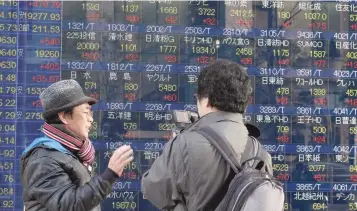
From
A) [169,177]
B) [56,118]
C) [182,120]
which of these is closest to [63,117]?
[56,118]

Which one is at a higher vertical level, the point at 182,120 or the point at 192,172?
the point at 182,120

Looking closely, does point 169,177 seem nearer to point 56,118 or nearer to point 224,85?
point 224,85

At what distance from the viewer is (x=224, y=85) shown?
2.11 meters

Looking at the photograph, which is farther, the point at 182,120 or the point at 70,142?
the point at 70,142

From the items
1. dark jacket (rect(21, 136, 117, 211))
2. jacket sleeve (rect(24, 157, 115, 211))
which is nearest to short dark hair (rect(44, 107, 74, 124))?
dark jacket (rect(21, 136, 117, 211))

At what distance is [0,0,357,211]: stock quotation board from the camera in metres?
4.27

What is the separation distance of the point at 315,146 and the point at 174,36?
159 centimetres

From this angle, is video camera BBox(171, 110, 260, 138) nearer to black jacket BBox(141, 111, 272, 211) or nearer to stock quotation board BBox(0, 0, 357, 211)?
black jacket BBox(141, 111, 272, 211)

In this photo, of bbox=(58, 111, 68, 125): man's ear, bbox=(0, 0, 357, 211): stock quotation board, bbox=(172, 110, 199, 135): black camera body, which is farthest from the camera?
bbox=(0, 0, 357, 211): stock quotation board

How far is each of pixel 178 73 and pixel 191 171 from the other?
7.98 ft

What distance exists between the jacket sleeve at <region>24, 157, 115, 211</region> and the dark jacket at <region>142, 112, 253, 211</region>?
0.40 m

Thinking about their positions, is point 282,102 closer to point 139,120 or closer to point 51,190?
point 139,120

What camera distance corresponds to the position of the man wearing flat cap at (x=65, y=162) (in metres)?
2.36

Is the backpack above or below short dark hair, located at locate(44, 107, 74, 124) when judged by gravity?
below
